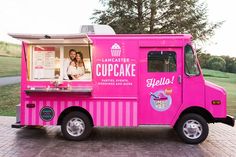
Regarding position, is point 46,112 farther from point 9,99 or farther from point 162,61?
point 9,99

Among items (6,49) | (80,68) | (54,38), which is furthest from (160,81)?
(6,49)

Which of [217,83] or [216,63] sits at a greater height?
[216,63]

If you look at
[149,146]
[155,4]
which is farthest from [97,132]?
[155,4]

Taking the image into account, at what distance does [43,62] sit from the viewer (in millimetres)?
9586

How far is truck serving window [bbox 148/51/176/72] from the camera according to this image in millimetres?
9320

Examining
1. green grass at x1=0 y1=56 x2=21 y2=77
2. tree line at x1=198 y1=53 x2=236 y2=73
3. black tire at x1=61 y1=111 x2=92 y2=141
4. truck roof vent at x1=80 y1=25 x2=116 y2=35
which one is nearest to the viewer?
black tire at x1=61 y1=111 x2=92 y2=141

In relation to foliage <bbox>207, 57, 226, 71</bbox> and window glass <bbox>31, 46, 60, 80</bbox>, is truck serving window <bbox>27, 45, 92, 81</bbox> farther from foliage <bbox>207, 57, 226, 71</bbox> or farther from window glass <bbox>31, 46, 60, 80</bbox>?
foliage <bbox>207, 57, 226, 71</bbox>

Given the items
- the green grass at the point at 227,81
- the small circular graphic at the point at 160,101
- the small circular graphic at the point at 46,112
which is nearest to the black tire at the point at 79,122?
the small circular graphic at the point at 46,112

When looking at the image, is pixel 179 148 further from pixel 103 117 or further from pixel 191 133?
pixel 103 117

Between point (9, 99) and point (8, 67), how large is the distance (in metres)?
7.73

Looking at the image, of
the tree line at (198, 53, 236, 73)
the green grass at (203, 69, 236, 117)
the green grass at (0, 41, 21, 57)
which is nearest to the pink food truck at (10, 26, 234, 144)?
the green grass at (203, 69, 236, 117)

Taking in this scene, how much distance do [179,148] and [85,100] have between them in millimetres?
2493

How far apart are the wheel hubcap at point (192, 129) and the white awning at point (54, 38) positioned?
3.09 m

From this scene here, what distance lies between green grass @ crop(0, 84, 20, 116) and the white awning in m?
7.31
